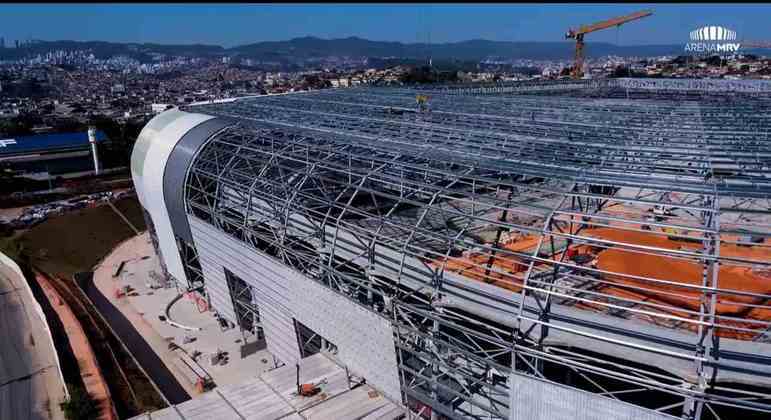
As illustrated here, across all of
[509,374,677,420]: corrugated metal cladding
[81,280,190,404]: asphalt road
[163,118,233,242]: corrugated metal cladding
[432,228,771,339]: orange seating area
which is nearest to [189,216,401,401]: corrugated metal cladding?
[163,118,233,242]: corrugated metal cladding

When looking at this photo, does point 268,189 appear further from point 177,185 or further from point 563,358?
point 563,358

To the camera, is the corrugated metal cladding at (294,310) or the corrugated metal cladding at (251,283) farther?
the corrugated metal cladding at (251,283)

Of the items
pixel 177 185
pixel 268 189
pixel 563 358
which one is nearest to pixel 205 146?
pixel 177 185

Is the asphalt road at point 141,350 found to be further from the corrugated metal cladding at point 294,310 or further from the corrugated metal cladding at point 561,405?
the corrugated metal cladding at point 561,405

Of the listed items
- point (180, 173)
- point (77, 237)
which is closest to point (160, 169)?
point (180, 173)

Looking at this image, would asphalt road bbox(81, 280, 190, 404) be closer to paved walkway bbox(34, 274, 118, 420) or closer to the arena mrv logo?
paved walkway bbox(34, 274, 118, 420)

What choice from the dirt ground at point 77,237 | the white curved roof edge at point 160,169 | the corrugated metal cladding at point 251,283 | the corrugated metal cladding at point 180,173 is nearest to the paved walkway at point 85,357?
the white curved roof edge at point 160,169

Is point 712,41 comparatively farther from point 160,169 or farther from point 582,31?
point 160,169
